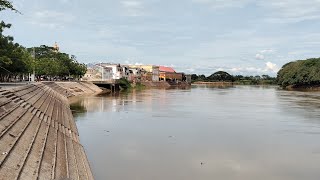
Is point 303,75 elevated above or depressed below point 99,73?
below

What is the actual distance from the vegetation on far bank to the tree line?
7429 centimetres

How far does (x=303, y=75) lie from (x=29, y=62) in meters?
94.4

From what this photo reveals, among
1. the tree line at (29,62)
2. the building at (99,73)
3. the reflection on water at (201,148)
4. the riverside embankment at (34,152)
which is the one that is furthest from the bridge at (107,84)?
the riverside embankment at (34,152)

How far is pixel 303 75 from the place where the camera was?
132875 mm

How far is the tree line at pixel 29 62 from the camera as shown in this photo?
156 ft

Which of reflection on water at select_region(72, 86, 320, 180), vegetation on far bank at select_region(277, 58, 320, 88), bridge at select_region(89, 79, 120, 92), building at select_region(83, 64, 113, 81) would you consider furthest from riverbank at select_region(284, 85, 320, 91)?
reflection on water at select_region(72, 86, 320, 180)

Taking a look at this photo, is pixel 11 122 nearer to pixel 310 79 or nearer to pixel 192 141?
pixel 192 141

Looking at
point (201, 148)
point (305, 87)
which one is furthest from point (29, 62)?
point (305, 87)

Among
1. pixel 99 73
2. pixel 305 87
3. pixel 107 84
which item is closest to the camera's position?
pixel 107 84

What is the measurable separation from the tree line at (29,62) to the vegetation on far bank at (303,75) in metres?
74.3

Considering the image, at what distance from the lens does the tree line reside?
4755 centimetres

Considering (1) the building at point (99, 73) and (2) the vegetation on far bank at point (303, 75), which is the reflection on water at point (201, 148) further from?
(1) the building at point (99, 73)

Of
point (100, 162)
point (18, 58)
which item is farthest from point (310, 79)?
point (100, 162)

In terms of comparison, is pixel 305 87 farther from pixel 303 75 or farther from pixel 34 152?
pixel 34 152
